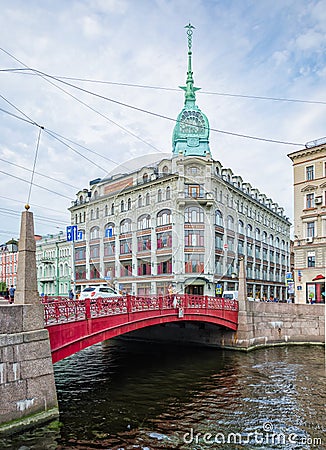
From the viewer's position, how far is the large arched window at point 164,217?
147ft

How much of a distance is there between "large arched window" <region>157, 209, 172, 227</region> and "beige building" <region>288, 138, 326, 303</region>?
48.4 ft

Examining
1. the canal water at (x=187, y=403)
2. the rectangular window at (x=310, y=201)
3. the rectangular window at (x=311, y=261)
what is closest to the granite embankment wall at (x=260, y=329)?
the canal water at (x=187, y=403)

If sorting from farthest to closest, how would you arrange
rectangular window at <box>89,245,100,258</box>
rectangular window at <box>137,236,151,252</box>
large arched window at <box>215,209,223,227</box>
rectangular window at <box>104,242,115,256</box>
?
1. large arched window at <box>215,209,223,227</box>
2. rectangular window at <box>137,236,151,252</box>
3. rectangular window at <box>89,245,100,258</box>
4. rectangular window at <box>104,242,115,256</box>

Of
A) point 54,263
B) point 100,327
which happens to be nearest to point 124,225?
point 100,327

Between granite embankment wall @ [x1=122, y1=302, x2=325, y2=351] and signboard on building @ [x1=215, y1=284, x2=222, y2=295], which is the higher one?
signboard on building @ [x1=215, y1=284, x2=222, y2=295]

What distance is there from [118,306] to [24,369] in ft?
25.7

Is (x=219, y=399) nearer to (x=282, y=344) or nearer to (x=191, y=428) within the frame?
(x=191, y=428)

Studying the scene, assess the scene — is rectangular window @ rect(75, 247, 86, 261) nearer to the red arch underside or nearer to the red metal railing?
the red metal railing

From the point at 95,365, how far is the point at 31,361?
13336 millimetres

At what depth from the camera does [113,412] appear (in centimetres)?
1695

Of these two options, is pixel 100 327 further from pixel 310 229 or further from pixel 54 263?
pixel 54 263

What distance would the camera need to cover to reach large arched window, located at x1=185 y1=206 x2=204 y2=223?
151 feet

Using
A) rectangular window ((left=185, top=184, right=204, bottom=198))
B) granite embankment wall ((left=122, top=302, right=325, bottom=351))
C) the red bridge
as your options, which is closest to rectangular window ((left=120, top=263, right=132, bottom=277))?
rectangular window ((left=185, top=184, right=204, bottom=198))

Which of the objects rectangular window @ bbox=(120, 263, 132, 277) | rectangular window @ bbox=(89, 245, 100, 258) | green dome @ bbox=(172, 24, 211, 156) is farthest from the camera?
green dome @ bbox=(172, 24, 211, 156)
